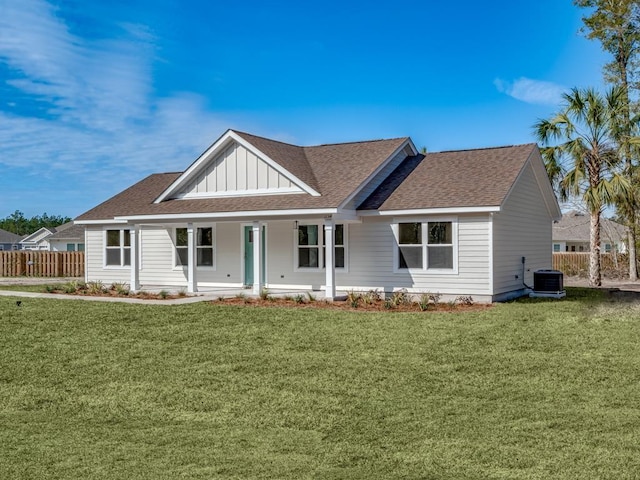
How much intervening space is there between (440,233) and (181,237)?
404 inches

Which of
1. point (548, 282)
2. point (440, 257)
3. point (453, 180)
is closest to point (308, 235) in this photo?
point (440, 257)

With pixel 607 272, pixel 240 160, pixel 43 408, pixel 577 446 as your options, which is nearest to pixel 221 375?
pixel 43 408

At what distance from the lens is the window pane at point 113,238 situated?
2531 cm

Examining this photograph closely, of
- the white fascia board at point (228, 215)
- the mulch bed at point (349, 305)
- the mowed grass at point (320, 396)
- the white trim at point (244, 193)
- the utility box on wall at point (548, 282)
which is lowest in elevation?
the mowed grass at point (320, 396)

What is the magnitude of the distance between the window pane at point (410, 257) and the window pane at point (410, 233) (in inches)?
7.3

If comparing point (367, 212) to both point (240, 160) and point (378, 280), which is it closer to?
point (378, 280)

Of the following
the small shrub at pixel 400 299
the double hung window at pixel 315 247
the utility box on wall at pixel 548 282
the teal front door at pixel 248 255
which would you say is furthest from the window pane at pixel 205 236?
the utility box on wall at pixel 548 282

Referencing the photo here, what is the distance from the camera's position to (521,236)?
788 inches

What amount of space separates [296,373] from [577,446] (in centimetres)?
457

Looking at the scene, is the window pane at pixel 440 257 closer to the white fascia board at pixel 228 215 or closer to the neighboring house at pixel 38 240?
the white fascia board at pixel 228 215

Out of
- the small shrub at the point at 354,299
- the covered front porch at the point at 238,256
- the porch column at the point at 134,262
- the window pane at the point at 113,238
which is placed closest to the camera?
the small shrub at the point at 354,299

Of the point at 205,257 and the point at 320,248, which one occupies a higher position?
the point at 320,248

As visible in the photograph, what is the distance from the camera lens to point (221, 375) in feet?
31.6

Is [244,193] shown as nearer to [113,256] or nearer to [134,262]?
[134,262]
